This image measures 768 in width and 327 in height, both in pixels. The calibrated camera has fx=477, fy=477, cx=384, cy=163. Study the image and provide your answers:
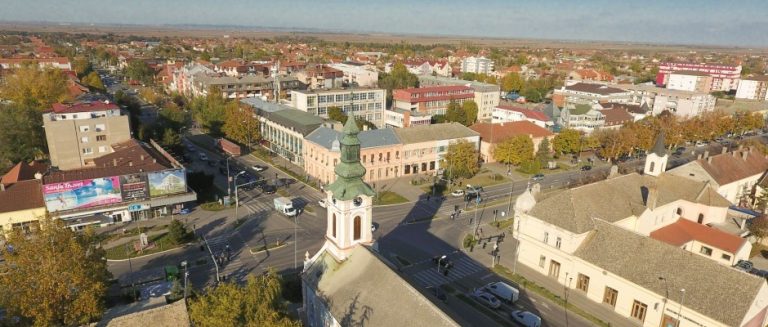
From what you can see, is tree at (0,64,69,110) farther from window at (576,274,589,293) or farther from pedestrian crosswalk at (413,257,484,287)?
window at (576,274,589,293)

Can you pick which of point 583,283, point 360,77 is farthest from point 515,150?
point 360,77

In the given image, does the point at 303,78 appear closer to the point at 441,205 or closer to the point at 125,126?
the point at 125,126

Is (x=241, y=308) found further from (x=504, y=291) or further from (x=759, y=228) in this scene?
(x=759, y=228)

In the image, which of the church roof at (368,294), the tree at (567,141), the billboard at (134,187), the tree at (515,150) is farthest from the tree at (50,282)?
the tree at (567,141)

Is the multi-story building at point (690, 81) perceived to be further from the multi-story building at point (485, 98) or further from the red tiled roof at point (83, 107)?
the red tiled roof at point (83, 107)

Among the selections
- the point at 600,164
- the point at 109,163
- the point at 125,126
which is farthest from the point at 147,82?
the point at 600,164

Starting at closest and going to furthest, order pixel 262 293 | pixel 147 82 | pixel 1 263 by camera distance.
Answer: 1. pixel 262 293
2. pixel 1 263
3. pixel 147 82

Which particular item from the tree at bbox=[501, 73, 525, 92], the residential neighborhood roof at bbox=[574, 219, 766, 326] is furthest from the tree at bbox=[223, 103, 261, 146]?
the tree at bbox=[501, 73, 525, 92]
